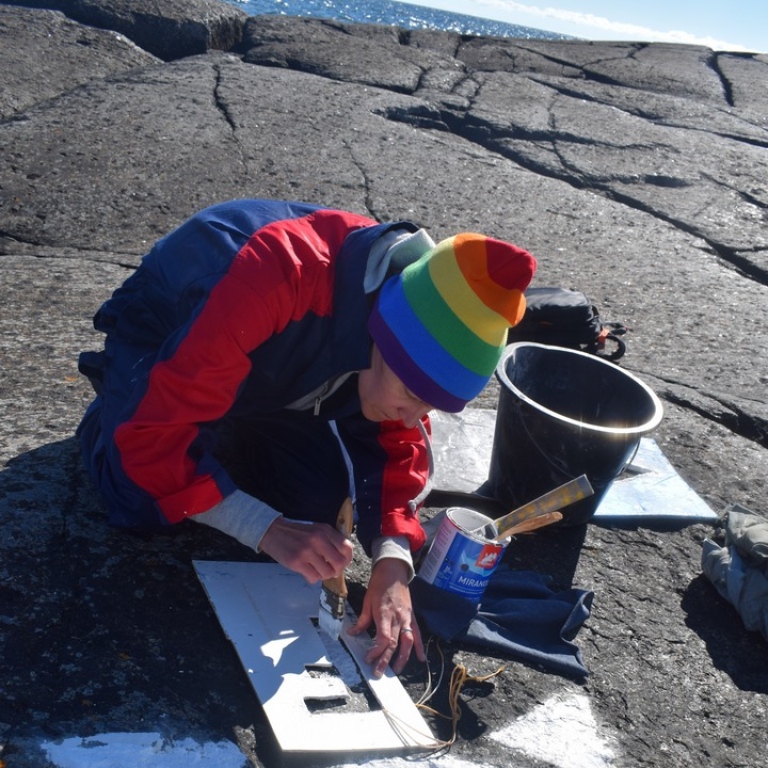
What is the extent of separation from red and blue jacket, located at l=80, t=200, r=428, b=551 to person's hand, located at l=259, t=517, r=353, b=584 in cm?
15

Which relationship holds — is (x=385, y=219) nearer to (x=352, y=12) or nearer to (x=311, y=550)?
(x=311, y=550)

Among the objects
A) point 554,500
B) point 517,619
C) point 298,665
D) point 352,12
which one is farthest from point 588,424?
point 352,12

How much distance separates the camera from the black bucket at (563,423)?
2322 mm

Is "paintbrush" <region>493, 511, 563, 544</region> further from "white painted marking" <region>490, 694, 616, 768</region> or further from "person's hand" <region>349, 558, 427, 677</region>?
"white painted marking" <region>490, 694, 616, 768</region>

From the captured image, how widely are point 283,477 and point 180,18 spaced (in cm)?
511

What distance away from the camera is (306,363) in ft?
6.41

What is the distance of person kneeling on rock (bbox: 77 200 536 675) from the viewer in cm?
170

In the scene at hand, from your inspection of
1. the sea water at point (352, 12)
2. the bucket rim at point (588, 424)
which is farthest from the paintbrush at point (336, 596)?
the sea water at point (352, 12)

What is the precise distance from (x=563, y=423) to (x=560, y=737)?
81cm

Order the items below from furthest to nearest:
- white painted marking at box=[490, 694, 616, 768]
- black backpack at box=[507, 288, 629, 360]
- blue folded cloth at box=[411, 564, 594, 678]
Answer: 1. black backpack at box=[507, 288, 629, 360]
2. blue folded cloth at box=[411, 564, 594, 678]
3. white painted marking at box=[490, 694, 616, 768]

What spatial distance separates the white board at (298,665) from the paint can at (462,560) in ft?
0.73

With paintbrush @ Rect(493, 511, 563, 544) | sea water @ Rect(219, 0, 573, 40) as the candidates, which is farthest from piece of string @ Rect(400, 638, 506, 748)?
sea water @ Rect(219, 0, 573, 40)

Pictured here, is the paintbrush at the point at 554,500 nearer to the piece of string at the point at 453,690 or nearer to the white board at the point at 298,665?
the piece of string at the point at 453,690

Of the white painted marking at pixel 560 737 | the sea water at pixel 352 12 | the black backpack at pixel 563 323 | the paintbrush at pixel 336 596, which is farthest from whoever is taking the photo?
the sea water at pixel 352 12
